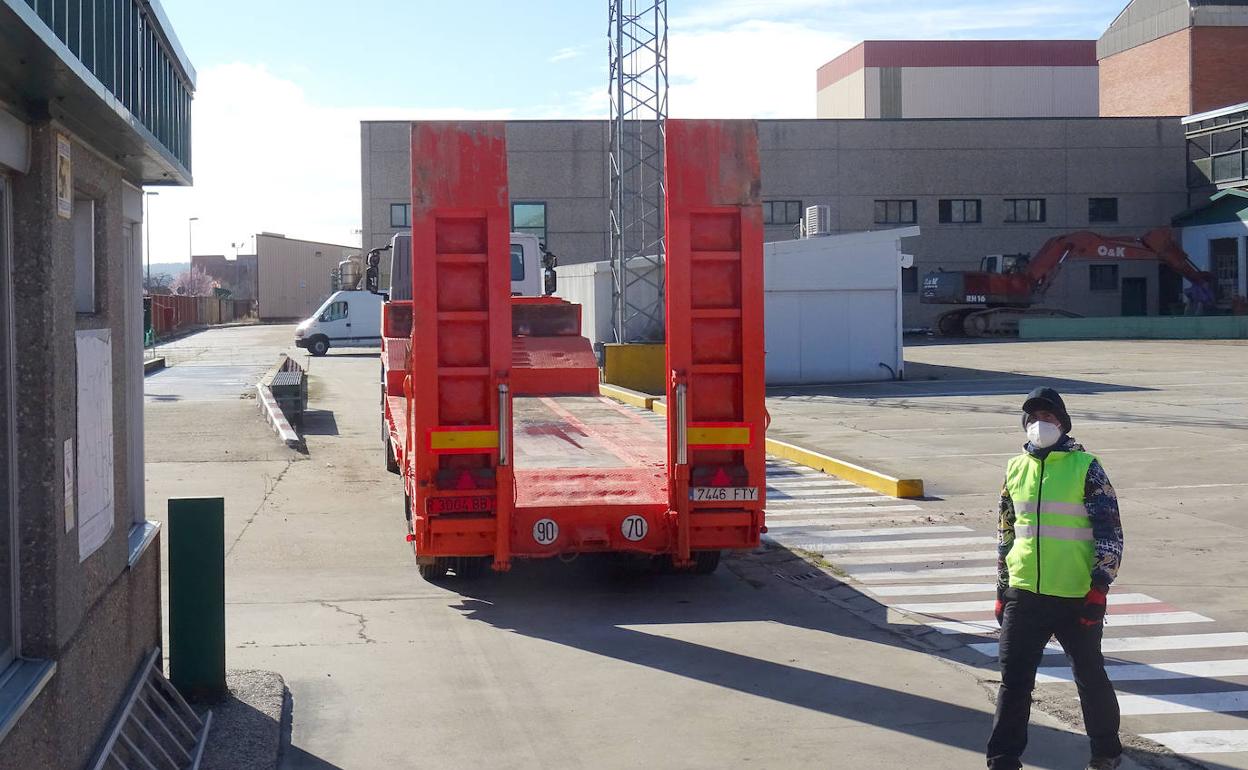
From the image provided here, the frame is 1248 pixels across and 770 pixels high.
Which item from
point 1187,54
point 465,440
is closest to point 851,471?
point 465,440

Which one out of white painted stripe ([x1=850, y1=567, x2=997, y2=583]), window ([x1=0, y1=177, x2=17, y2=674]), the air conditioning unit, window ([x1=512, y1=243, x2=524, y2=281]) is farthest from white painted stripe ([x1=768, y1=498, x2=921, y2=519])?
the air conditioning unit

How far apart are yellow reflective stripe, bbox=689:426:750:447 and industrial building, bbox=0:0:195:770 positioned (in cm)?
436

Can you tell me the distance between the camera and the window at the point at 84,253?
17.9 feet

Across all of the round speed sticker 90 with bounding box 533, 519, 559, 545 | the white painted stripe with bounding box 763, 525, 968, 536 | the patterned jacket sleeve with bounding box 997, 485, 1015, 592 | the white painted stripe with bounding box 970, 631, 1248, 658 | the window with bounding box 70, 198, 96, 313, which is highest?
the window with bounding box 70, 198, 96, 313

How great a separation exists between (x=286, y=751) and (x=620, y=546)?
3494 mm

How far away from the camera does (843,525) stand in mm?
12953

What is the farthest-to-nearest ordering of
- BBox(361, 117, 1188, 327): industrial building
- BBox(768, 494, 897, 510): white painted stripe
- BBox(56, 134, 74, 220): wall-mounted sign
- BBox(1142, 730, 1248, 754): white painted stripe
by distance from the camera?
BBox(361, 117, 1188, 327): industrial building
BBox(768, 494, 897, 510): white painted stripe
BBox(1142, 730, 1248, 754): white painted stripe
BBox(56, 134, 74, 220): wall-mounted sign

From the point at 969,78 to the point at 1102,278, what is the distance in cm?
2627

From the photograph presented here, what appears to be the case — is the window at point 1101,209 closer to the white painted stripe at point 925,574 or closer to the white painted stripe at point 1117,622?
the white painted stripe at point 925,574

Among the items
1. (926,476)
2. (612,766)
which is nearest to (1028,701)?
(612,766)

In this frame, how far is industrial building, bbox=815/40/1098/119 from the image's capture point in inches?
3206

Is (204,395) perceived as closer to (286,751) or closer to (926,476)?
(926,476)

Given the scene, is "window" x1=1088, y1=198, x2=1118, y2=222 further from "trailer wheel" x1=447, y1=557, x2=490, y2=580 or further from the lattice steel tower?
"trailer wheel" x1=447, y1=557, x2=490, y2=580

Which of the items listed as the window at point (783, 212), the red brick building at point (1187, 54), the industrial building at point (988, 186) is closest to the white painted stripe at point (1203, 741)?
the industrial building at point (988, 186)
